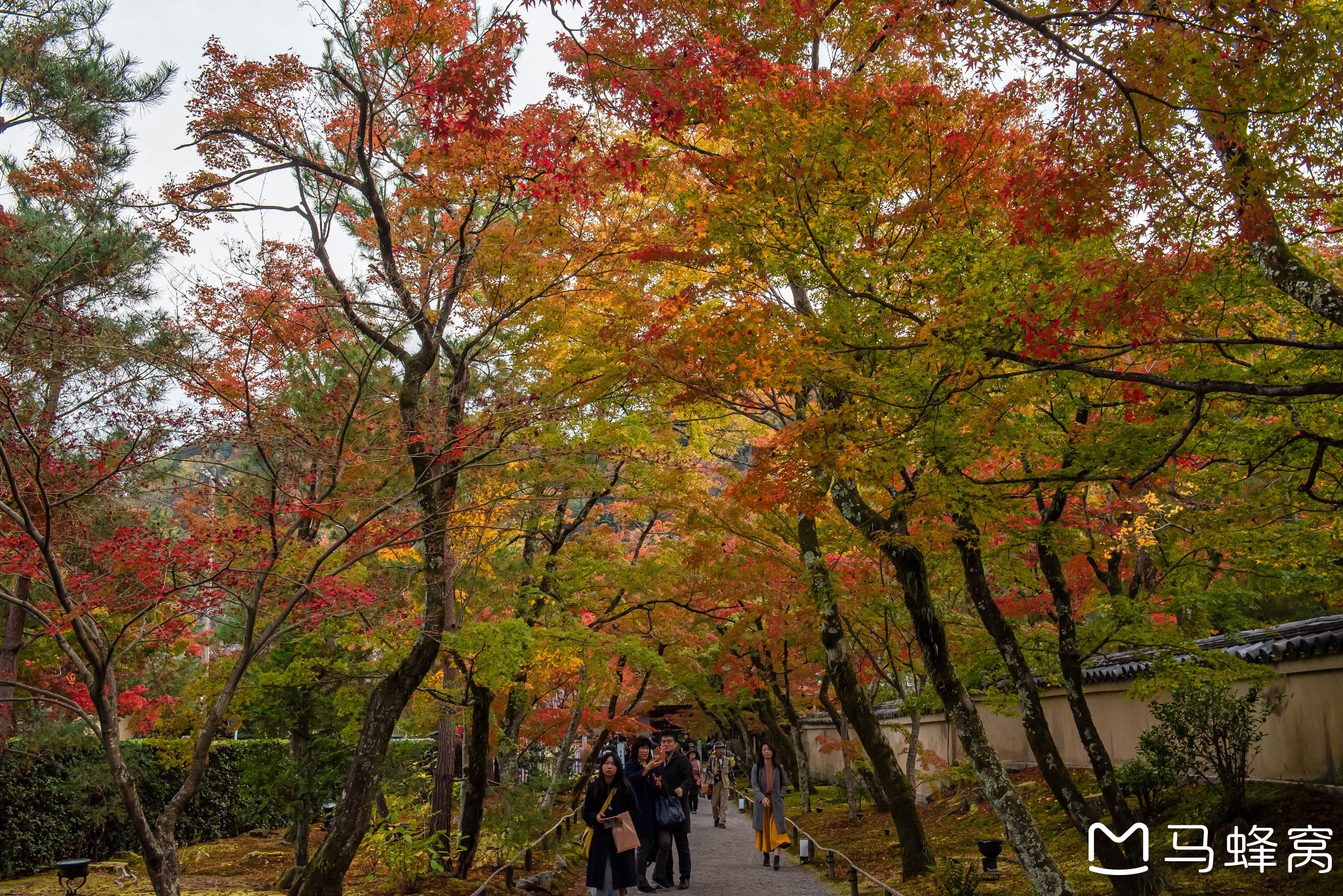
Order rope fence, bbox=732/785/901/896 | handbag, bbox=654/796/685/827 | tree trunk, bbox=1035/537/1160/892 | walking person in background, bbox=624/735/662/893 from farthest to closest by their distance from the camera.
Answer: handbag, bbox=654/796/685/827
walking person in background, bbox=624/735/662/893
tree trunk, bbox=1035/537/1160/892
rope fence, bbox=732/785/901/896

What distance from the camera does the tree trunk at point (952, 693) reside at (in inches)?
317

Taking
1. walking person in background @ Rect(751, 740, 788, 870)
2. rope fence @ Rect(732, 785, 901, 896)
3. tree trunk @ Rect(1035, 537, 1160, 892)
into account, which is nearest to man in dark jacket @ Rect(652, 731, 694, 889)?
rope fence @ Rect(732, 785, 901, 896)

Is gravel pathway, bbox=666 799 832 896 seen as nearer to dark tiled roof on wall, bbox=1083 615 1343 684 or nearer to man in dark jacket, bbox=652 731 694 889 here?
man in dark jacket, bbox=652 731 694 889

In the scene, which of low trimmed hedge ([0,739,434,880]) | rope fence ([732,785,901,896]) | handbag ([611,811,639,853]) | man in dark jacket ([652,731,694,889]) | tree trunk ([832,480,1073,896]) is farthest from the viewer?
low trimmed hedge ([0,739,434,880])

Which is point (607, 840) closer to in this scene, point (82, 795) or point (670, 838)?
point (670, 838)

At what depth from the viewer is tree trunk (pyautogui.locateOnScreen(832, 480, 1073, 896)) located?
26.5ft

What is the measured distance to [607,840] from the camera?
365 inches

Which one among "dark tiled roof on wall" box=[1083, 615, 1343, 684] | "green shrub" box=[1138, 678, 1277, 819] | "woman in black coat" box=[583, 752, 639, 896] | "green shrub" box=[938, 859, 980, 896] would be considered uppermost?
"dark tiled roof on wall" box=[1083, 615, 1343, 684]

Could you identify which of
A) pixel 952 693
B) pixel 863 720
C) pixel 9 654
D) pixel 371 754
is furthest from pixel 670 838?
pixel 9 654

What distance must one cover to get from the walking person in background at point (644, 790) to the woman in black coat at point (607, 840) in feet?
2.05

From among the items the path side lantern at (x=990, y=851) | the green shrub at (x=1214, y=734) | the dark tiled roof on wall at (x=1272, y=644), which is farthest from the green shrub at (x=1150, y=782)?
the path side lantern at (x=990, y=851)

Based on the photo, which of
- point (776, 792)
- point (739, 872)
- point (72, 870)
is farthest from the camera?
point (776, 792)

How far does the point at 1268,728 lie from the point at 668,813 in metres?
7.45

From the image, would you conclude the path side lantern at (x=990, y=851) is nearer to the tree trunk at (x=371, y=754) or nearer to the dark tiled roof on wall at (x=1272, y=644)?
the dark tiled roof on wall at (x=1272, y=644)
